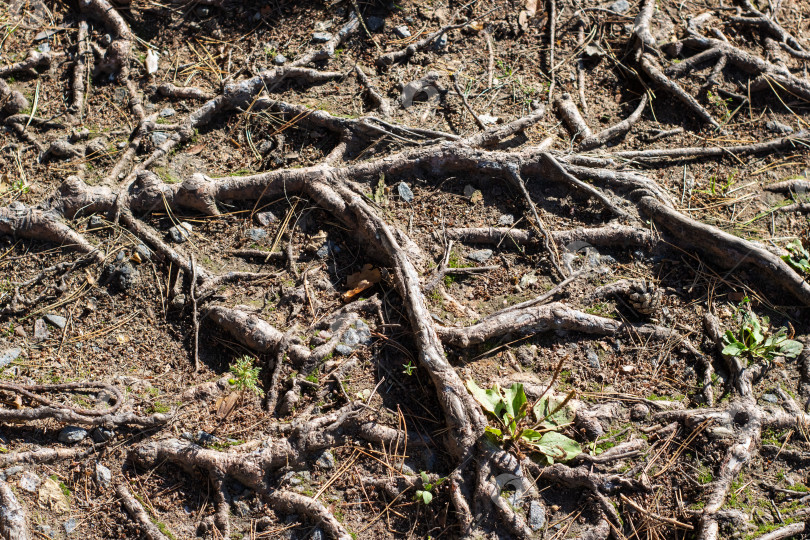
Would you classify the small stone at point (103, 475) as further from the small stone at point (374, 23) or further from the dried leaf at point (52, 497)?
the small stone at point (374, 23)

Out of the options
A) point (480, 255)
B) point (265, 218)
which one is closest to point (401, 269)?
point (480, 255)

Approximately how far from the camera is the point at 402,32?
219 inches

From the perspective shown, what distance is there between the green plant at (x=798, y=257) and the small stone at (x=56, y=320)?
5461 mm

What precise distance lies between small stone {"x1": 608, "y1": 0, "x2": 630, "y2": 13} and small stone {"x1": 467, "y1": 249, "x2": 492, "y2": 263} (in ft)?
10.7

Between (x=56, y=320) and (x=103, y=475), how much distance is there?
4.06ft

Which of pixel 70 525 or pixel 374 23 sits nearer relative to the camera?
pixel 70 525

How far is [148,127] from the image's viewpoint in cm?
486

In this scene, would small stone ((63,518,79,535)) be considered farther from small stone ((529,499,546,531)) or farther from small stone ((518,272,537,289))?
small stone ((518,272,537,289))

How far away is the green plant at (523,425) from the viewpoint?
3602mm

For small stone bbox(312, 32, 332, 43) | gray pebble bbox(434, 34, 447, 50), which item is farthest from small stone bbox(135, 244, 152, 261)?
gray pebble bbox(434, 34, 447, 50)

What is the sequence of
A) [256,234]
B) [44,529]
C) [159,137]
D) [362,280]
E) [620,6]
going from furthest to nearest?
[620,6], [159,137], [256,234], [362,280], [44,529]

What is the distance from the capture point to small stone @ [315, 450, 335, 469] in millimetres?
3699

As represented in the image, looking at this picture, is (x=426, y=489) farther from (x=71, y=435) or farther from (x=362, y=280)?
(x=71, y=435)

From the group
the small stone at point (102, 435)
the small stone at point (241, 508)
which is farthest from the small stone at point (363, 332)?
the small stone at point (102, 435)
